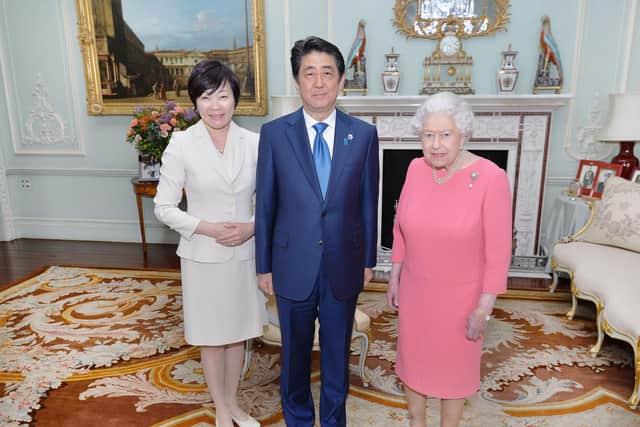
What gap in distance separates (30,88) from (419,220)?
5432mm

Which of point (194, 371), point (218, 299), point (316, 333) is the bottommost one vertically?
point (194, 371)

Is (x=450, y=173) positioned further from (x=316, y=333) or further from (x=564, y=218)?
(x=564, y=218)

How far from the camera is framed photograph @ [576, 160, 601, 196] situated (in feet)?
13.4

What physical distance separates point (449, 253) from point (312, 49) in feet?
2.91

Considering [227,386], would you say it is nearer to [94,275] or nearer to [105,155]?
[94,275]

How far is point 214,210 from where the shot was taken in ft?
6.34

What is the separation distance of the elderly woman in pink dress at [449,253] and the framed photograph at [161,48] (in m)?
3.48

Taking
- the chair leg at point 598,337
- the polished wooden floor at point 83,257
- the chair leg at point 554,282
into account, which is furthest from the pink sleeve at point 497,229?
the polished wooden floor at point 83,257

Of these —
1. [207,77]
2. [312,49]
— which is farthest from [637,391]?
[207,77]

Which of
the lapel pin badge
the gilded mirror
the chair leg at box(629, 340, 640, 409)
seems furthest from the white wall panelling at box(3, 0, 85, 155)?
the chair leg at box(629, 340, 640, 409)

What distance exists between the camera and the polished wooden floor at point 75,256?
4641 mm

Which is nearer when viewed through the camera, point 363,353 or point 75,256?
point 363,353

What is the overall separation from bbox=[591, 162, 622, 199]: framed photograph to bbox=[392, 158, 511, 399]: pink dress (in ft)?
9.41

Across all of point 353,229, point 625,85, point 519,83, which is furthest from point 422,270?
point 625,85
